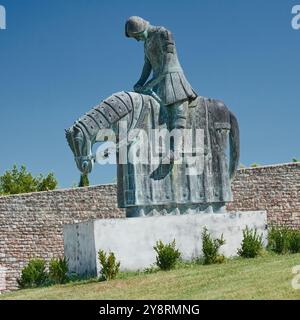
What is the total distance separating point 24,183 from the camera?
34438mm

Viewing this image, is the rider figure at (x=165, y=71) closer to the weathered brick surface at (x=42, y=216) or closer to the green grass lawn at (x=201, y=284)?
the green grass lawn at (x=201, y=284)

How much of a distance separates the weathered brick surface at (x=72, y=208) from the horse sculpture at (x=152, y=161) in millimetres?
9851

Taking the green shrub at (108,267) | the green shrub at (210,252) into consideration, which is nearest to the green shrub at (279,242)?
the green shrub at (210,252)

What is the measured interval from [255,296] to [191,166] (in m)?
4.21

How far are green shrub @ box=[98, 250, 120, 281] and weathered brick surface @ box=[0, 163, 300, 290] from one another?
35.3 feet

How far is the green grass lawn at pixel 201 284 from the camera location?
343 inches

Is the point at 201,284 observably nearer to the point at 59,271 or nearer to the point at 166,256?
the point at 166,256

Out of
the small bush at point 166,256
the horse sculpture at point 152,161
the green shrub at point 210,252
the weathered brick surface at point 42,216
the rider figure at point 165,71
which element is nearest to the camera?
the small bush at point 166,256

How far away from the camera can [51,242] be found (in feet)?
71.3

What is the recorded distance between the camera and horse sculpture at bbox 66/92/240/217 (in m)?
11.7
